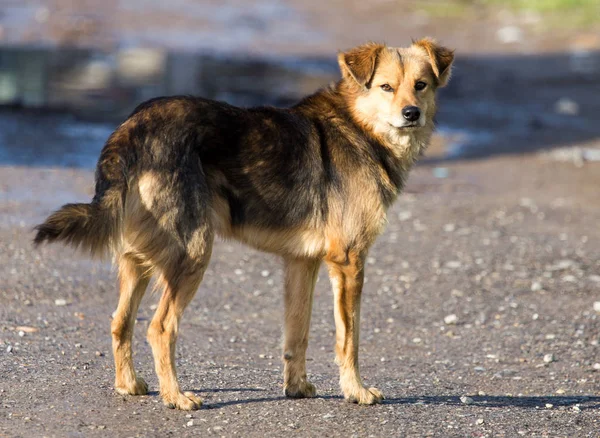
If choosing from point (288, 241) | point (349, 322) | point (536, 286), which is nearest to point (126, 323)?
point (288, 241)

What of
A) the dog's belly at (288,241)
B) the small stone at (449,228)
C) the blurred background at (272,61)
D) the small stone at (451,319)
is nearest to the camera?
the dog's belly at (288,241)

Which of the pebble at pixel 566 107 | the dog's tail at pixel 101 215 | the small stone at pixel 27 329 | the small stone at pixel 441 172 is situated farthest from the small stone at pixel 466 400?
the pebble at pixel 566 107

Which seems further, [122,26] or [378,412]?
[122,26]

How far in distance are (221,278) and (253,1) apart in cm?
1744

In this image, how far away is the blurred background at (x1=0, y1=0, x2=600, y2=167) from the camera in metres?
13.3

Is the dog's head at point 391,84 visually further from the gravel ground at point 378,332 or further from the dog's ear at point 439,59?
the gravel ground at point 378,332

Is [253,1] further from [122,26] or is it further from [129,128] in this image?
[129,128]

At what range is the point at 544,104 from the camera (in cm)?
1557

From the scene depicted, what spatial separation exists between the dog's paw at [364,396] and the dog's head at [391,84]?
1.51 metres

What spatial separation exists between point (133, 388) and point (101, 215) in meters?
1.08

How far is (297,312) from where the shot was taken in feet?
19.4

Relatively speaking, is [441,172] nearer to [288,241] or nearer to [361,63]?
[361,63]

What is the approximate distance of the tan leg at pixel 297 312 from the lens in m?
5.85

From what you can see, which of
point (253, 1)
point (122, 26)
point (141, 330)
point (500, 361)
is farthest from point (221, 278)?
point (253, 1)
